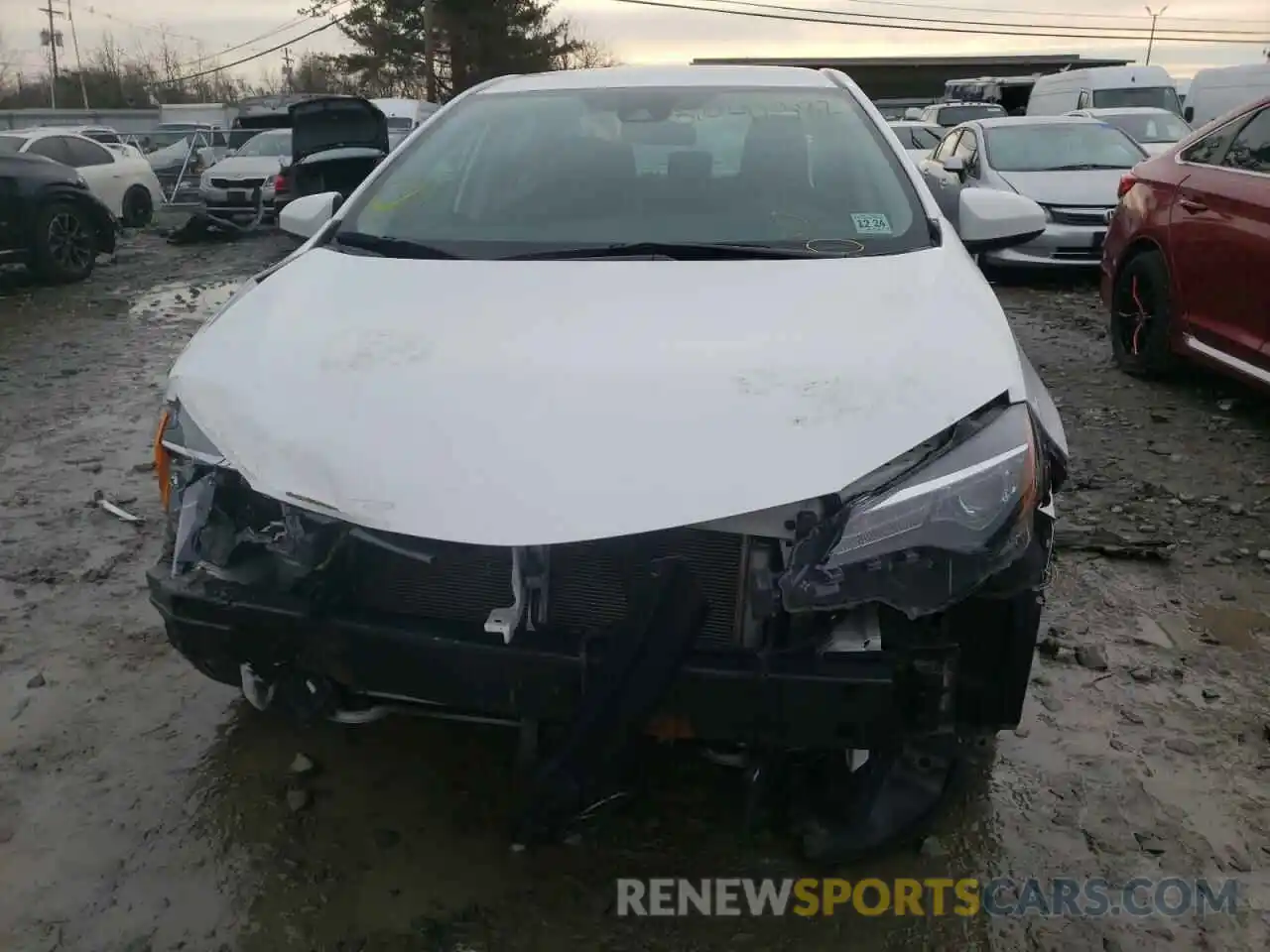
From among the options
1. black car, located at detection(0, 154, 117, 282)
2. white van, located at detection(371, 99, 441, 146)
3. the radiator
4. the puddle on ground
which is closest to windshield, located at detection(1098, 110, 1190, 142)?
white van, located at detection(371, 99, 441, 146)

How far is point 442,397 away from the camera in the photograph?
2.01 metres

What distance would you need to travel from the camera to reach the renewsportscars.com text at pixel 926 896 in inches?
84.4

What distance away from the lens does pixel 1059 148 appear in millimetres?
9914

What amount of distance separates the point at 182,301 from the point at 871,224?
7.95 metres

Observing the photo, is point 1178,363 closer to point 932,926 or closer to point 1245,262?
point 1245,262

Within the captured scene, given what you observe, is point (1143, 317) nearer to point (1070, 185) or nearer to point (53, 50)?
point (1070, 185)

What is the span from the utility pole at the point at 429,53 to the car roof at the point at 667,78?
3160 cm

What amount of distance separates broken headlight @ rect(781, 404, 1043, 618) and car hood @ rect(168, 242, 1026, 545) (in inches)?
3.0

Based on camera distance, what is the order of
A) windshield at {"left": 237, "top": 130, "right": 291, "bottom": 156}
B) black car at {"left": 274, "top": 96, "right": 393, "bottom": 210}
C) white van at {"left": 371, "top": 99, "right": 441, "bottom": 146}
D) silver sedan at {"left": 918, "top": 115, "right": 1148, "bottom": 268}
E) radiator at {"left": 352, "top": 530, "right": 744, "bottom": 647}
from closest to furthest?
radiator at {"left": 352, "top": 530, "right": 744, "bottom": 647}, silver sedan at {"left": 918, "top": 115, "right": 1148, "bottom": 268}, black car at {"left": 274, "top": 96, "right": 393, "bottom": 210}, windshield at {"left": 237, "top": 130, "right": 291, "bottom": 156}, white van at {"left": 371, "top": 99, "right": 441, "bottom": 146}

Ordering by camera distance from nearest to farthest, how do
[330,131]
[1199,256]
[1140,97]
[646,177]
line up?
[646,177] < [1199,256] < [330,131] < [1140,97]

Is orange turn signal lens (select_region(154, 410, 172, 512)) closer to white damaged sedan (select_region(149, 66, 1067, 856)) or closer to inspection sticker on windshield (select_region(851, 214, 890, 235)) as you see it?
white damaged sedan (select_region(149, 66, 1067, 856))

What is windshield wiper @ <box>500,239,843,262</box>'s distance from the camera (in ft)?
8.69

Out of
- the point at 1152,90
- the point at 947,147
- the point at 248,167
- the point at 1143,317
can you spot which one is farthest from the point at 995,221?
the point at 1152,90

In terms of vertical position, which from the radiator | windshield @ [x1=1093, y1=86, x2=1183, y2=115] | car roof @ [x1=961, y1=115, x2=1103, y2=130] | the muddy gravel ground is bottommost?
the muddy gravel ground
